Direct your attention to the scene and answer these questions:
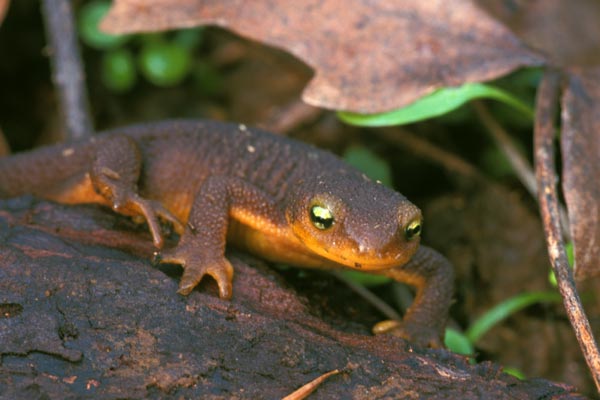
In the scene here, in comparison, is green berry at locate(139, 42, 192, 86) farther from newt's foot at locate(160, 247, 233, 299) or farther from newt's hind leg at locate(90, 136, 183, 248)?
newt's foot at locate(160, 247, 233, 299)

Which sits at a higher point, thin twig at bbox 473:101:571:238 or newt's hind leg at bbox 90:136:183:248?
thin twig at bbox 473:101:571:238

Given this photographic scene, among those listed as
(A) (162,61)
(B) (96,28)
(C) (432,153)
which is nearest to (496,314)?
(C) (432,153)

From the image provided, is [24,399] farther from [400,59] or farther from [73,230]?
[400,59]

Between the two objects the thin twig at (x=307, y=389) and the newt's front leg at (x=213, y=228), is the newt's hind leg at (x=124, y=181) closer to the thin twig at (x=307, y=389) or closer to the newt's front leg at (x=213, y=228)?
the newt's front leg at (x=213, y=228)

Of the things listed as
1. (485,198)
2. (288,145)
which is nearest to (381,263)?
(288,145)

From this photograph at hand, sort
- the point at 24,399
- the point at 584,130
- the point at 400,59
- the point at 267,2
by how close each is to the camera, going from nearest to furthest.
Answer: the point at 24,399, the point at 584,130, the point at 400,59, the point at 267,2

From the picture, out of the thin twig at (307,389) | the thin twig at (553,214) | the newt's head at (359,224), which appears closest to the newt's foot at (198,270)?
the newt's head at (359,224)

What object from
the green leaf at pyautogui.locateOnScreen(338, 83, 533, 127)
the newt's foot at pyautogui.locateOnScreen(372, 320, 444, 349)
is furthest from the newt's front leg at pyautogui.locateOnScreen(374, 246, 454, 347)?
the green leaf at pyautogui.locateOnScreen(338, 83, 533, 127)
